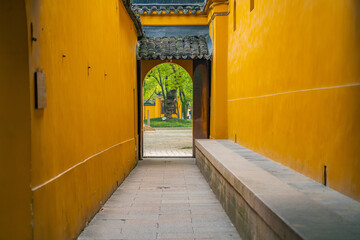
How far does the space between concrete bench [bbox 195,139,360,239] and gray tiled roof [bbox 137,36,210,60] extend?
6.15 metres

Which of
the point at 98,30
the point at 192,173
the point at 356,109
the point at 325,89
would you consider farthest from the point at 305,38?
the point at 192,173

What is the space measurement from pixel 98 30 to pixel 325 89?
3689mm

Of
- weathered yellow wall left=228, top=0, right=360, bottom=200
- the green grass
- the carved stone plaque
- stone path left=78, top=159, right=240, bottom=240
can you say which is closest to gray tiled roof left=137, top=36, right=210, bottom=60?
weathered yellow wall left=228, top=0, right=360, bottom=200

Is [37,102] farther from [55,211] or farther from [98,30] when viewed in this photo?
[98,30]

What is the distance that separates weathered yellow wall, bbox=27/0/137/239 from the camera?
342cm

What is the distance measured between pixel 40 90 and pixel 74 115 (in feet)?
4.36

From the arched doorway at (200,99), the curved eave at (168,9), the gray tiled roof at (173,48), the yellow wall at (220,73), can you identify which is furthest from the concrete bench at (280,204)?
the curved eave at (168,9)

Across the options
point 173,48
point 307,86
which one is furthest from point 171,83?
point 307,86

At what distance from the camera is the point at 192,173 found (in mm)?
9578

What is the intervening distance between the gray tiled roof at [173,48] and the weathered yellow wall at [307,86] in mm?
3784

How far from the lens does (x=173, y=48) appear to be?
12.1 meters

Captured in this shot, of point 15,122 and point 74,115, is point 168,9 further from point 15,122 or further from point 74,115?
point 15,122

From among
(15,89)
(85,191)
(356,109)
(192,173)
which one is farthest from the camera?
(192,173)

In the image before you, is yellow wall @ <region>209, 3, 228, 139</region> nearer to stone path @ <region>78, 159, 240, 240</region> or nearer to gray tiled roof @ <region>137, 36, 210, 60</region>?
gray tiled roof @ <region>137, 36, 210, 60</region>
